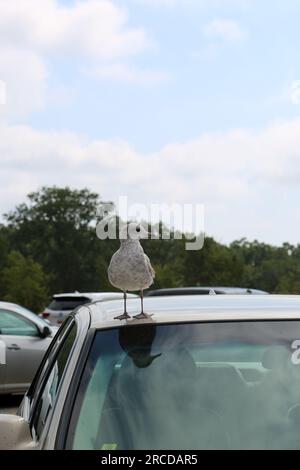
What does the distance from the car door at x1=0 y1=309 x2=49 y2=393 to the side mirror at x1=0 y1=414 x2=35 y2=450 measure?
37.0 ft

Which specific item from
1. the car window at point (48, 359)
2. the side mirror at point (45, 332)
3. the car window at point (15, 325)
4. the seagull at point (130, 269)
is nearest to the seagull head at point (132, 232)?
the seagull at point (130, 269)

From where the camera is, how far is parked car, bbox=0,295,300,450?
126 inches

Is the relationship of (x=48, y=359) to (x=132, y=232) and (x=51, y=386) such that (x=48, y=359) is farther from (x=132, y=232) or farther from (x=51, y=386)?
(x=132, y=232)

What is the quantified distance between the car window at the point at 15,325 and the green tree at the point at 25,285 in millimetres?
69784

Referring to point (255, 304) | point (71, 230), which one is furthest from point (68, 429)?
point (71, 230)

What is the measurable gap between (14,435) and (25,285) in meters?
82.7

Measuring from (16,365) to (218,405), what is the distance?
11.8 metres

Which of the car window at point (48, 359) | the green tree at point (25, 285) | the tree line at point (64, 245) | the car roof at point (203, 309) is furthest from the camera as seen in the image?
the tree line at point (64, 245)

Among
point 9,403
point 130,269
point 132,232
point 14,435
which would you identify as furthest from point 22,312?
point 14,435

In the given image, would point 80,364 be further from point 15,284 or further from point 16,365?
point 15,284

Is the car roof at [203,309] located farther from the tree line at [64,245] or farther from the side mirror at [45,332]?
the tree line at [64,245]

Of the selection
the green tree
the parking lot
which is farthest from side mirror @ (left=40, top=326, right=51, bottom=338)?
the green tree

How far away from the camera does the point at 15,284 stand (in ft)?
284

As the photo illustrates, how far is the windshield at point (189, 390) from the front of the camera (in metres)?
3.19
